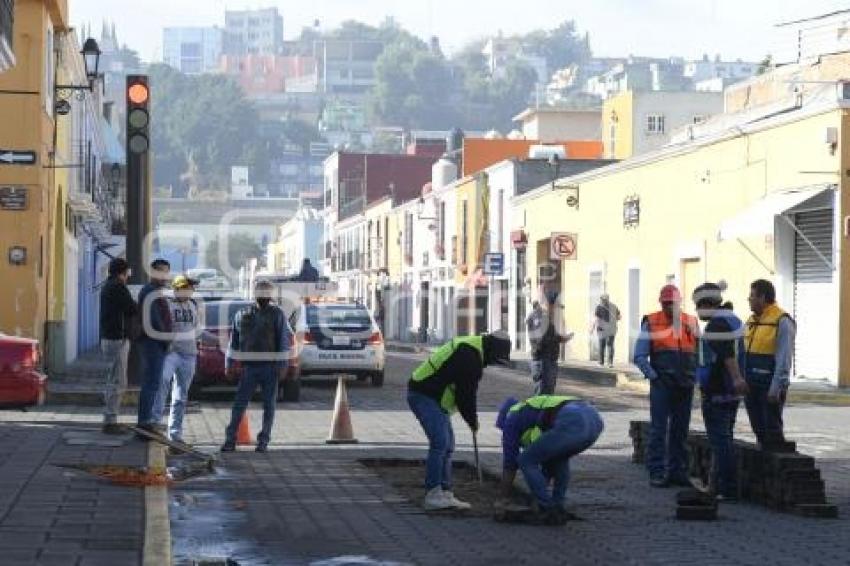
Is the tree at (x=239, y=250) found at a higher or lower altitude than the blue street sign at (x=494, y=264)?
higher

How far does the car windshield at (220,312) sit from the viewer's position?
2667cm

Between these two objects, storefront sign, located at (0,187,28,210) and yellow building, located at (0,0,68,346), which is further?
storefront sign, located at (0,187,28,210)

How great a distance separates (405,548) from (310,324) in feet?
64.7

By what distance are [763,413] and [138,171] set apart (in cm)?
1053

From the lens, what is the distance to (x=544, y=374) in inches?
837

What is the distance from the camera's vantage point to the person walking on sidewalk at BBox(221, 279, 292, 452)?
17.5 meters

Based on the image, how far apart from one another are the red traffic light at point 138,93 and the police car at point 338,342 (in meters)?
8.99

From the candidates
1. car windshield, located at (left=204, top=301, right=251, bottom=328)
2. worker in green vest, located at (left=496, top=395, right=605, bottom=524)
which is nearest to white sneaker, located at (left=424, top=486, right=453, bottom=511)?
worker in green vest, located at (left=496, top=395, right=605, bottom=524)

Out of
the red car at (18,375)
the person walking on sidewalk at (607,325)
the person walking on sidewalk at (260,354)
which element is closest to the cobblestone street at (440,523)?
the person walking on sidewalk at (260,354)

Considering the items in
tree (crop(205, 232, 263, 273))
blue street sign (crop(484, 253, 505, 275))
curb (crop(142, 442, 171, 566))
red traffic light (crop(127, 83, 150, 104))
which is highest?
tree (crop(205, 232, 263, 273))

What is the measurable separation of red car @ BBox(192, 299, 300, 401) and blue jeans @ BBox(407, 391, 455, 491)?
1221cm

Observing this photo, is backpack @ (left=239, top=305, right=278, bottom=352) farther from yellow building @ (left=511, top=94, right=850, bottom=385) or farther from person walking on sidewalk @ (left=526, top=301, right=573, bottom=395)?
yellow building @ (left=511, top=94, right=850, bottom=385)

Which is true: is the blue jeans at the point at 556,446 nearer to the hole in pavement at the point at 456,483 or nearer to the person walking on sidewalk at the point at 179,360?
the hole in pavement at the point at 456,483

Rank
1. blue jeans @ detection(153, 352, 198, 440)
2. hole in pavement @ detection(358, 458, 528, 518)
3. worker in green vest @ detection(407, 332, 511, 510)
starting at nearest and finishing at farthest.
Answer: worker in green vest @ detection(407, 332, 511, 510) → hole in pavement @ detection(358, 458, 528, 518) → blue jeans @ detection(153, 352, 198, 440)
